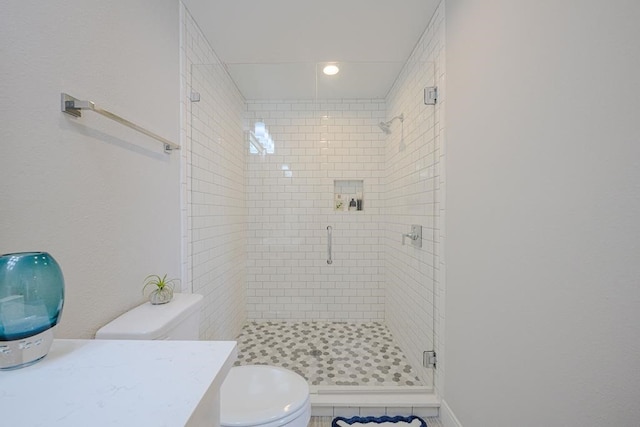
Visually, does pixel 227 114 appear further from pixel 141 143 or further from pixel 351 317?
pixel 351 317

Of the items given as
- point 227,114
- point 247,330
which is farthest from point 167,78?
point 247,330

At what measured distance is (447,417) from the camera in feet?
5.00

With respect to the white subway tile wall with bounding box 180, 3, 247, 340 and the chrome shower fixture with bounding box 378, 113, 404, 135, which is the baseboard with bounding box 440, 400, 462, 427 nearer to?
the white subway tile wall with bounding box 180, 3, 247, 340

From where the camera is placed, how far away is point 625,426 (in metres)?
0.66

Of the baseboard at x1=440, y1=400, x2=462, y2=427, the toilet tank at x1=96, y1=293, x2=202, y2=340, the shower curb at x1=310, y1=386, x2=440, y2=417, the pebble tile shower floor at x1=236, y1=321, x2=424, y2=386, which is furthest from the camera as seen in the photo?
the pebble tile shower floor at x1=236, y1=321, x2=424, y2=386

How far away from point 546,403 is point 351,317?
1.91m

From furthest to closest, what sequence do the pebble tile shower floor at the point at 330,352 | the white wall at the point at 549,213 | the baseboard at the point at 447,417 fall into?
1. the pebble tile shower floor at the point at 330,352
2. the baseboard at the point at 447,417
3. the white wall at the point at 549,213

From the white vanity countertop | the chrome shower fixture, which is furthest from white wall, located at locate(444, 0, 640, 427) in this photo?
the chrome shower fixture

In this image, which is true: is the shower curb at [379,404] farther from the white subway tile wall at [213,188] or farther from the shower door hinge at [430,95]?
the shower door hinge at [430,95]

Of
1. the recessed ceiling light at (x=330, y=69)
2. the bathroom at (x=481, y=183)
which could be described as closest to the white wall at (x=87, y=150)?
the bathroom at (x=481, y=183)

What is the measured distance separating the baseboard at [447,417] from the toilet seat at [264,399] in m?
0.85

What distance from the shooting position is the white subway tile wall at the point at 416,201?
169cm

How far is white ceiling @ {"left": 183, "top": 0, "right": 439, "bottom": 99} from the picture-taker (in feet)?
5.49

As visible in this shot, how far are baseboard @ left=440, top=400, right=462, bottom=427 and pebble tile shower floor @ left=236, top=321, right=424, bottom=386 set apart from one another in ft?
0.79
